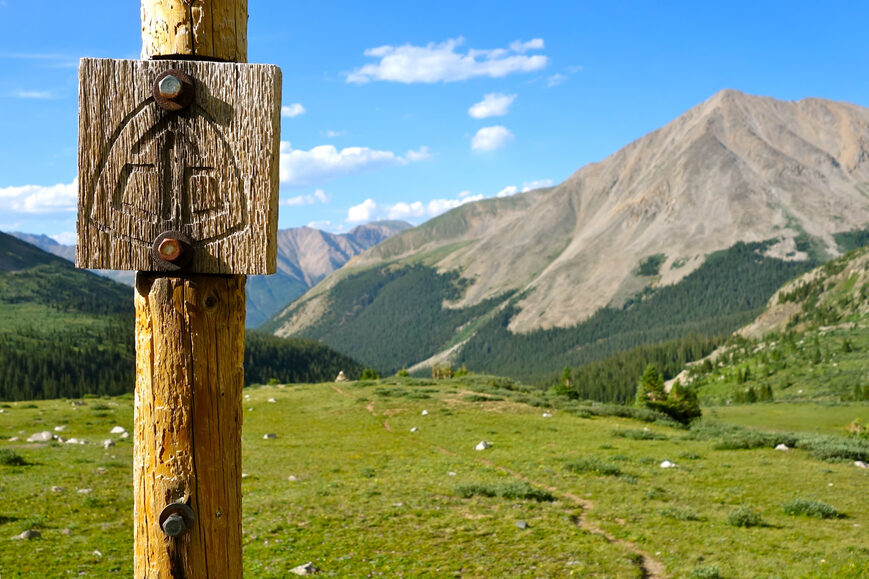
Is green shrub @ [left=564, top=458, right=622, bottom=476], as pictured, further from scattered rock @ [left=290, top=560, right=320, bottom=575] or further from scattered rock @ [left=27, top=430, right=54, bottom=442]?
scattered rock @ [left=27, top=430, right=54, bottom=442]

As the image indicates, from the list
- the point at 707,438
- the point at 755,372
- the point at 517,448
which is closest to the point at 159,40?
the point at 517,448

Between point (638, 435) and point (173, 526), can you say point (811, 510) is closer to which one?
point (638, 435)

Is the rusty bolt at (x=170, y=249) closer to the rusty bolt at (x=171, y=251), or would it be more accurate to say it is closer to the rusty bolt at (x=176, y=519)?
the rusty bolt at (x=171, y=251)

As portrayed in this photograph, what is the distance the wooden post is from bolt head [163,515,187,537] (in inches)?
2.2

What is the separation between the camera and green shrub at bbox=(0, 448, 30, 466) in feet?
65.1

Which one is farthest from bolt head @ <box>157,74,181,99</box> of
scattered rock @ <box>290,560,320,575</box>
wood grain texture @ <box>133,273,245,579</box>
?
scattered rock @ <box>290,560,320,575</box>

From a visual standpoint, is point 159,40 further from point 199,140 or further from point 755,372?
point 755,372

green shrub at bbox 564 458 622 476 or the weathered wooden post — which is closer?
the weathered wooden post

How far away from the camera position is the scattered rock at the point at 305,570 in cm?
1172

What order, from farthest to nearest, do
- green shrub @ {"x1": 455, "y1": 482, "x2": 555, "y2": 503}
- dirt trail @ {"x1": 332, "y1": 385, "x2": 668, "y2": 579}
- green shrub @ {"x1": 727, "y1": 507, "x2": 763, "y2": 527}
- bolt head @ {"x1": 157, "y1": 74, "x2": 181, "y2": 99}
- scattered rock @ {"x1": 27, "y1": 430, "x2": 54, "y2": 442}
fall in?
scattered rock @ {"x1": 27, "y1": 430, "x2": 54, "y2": 442}
green shrub @ {"x1": 455, "y1": 482, "x2": 555, "y2": 503}
green shrub @ {"x1": 727, "y1": 507, "x2": 763, "y2": 527}
dirt trail @ {"x1": 332, "y1": 385, "x2": 668, "y2": 579}
bolt head @ {"x1": 157, "y1": 74, "x2": 181, "y2": 99}

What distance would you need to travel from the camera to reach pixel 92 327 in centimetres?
18162

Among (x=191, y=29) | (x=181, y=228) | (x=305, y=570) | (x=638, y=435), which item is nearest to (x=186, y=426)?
(x=181, y=228)

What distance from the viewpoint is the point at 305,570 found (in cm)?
1181

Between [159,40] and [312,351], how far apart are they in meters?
201
